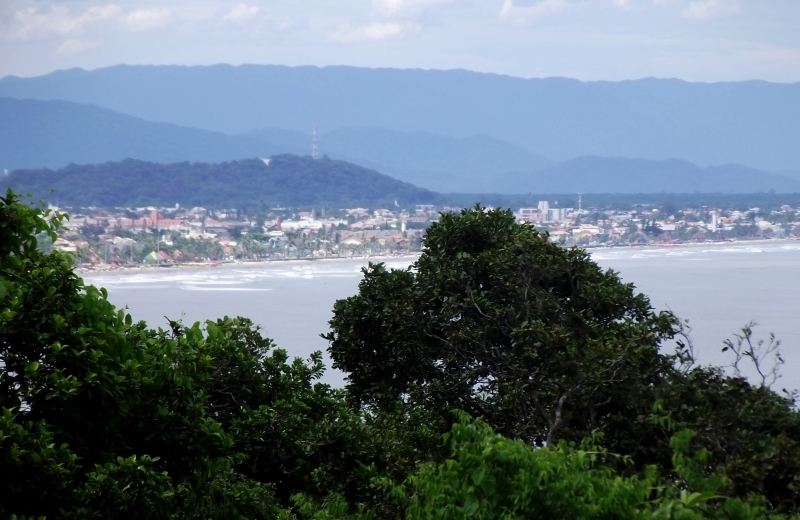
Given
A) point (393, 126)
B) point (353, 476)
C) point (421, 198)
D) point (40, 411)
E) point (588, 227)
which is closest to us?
point (40, 411)

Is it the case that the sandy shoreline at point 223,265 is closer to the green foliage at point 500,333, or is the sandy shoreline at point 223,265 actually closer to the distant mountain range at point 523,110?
the green foliage at point 500,333

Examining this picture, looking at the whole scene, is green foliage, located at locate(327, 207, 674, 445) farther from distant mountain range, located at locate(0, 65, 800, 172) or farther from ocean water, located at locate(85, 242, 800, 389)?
distant mountain range, located at locate(0, 65, 800, 172)

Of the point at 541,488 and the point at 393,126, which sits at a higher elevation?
the point at 393,126

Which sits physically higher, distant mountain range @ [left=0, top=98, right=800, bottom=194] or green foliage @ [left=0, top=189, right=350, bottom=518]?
distant mountain range @ [left=0, top=98, right=800, bottom=194]

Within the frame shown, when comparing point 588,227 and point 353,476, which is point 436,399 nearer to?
point 353,476

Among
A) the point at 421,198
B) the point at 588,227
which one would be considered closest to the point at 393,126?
the point at 421,198

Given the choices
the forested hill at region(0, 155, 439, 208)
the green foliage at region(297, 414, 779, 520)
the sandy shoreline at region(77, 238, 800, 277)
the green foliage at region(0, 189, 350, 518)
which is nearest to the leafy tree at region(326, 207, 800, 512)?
the green foliage at region(297, 414, 779, 520)

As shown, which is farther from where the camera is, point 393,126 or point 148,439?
point 393,126
